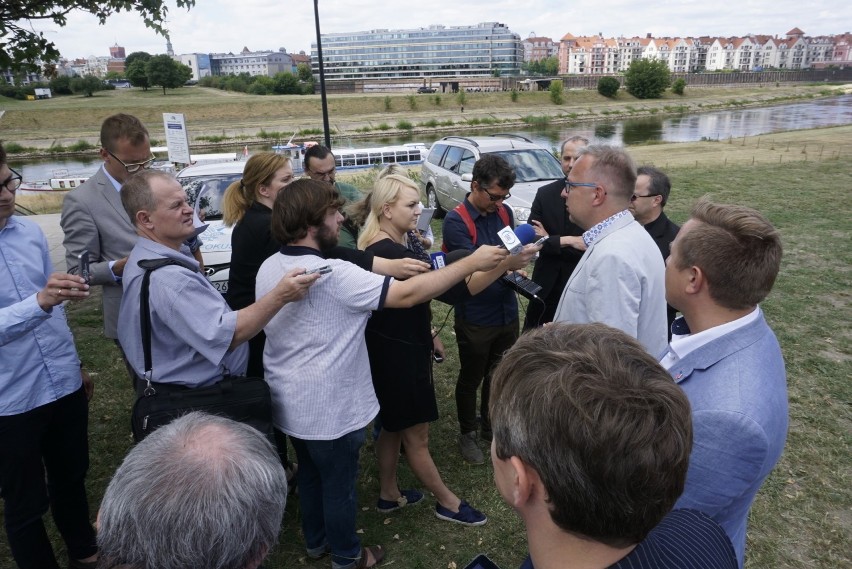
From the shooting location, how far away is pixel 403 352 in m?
2.78

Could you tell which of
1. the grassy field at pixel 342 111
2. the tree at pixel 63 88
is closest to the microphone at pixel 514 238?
the grassy field at pixel 342 111

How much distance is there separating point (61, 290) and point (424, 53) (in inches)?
5360

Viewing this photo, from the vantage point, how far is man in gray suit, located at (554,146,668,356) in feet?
7.63

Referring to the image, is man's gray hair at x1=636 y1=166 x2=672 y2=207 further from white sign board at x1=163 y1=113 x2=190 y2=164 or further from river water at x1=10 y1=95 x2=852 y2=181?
river water at x1=10 y1=95 x2=852 y2=181

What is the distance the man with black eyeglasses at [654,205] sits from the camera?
3.77 meters

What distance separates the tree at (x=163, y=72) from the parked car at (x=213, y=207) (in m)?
88.9

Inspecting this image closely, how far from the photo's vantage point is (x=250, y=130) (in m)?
51.3

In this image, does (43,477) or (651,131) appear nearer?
(43,477)

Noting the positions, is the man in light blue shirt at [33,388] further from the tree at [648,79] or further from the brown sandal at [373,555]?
the tree at [648,79]

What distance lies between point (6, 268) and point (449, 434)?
293cm

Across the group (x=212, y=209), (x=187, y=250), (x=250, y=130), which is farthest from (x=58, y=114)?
(x=187, y=250)

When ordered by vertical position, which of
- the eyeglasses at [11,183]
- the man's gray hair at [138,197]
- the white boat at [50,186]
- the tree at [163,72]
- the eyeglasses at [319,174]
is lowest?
the white boat at [50,186]

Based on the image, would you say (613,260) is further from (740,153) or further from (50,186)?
(50,186)

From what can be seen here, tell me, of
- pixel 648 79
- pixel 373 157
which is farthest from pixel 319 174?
pixel 648 79
